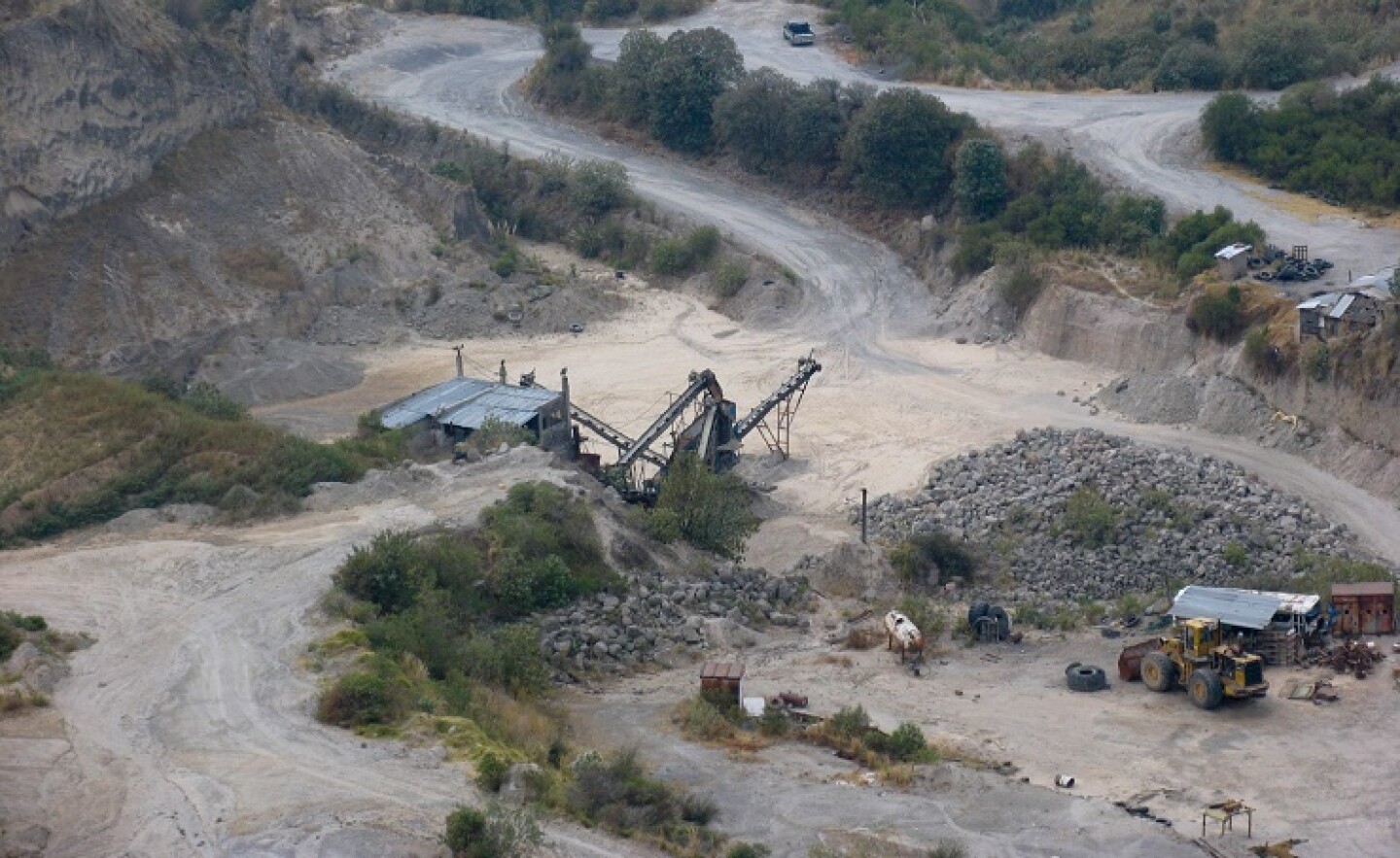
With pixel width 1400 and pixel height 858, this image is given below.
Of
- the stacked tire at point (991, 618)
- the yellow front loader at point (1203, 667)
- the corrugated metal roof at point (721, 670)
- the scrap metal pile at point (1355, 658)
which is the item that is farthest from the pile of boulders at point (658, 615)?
the scrap metal pile at point (1355, 658)

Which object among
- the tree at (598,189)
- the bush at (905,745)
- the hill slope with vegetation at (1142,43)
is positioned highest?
the hill slope with vegetation at (1142,43)

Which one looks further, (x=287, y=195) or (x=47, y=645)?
(x=287, y=195)

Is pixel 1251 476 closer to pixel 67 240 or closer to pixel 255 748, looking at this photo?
pixel 255 748

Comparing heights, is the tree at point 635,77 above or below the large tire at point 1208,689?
above

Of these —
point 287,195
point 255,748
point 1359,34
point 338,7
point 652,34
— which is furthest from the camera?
point 338,7

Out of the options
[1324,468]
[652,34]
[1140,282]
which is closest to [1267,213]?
[1140,282]

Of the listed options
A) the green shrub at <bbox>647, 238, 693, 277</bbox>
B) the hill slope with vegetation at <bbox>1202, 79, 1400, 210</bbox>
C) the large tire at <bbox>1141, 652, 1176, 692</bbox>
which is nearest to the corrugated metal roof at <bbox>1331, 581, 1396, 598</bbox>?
the large tire at <bbox>1141, 652, 1176, 692</bbox>

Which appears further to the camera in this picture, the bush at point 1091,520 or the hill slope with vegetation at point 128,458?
the bush at point 1091,520

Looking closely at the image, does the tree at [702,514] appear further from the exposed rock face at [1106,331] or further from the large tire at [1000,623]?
the exposed rock face at [1106,331]
